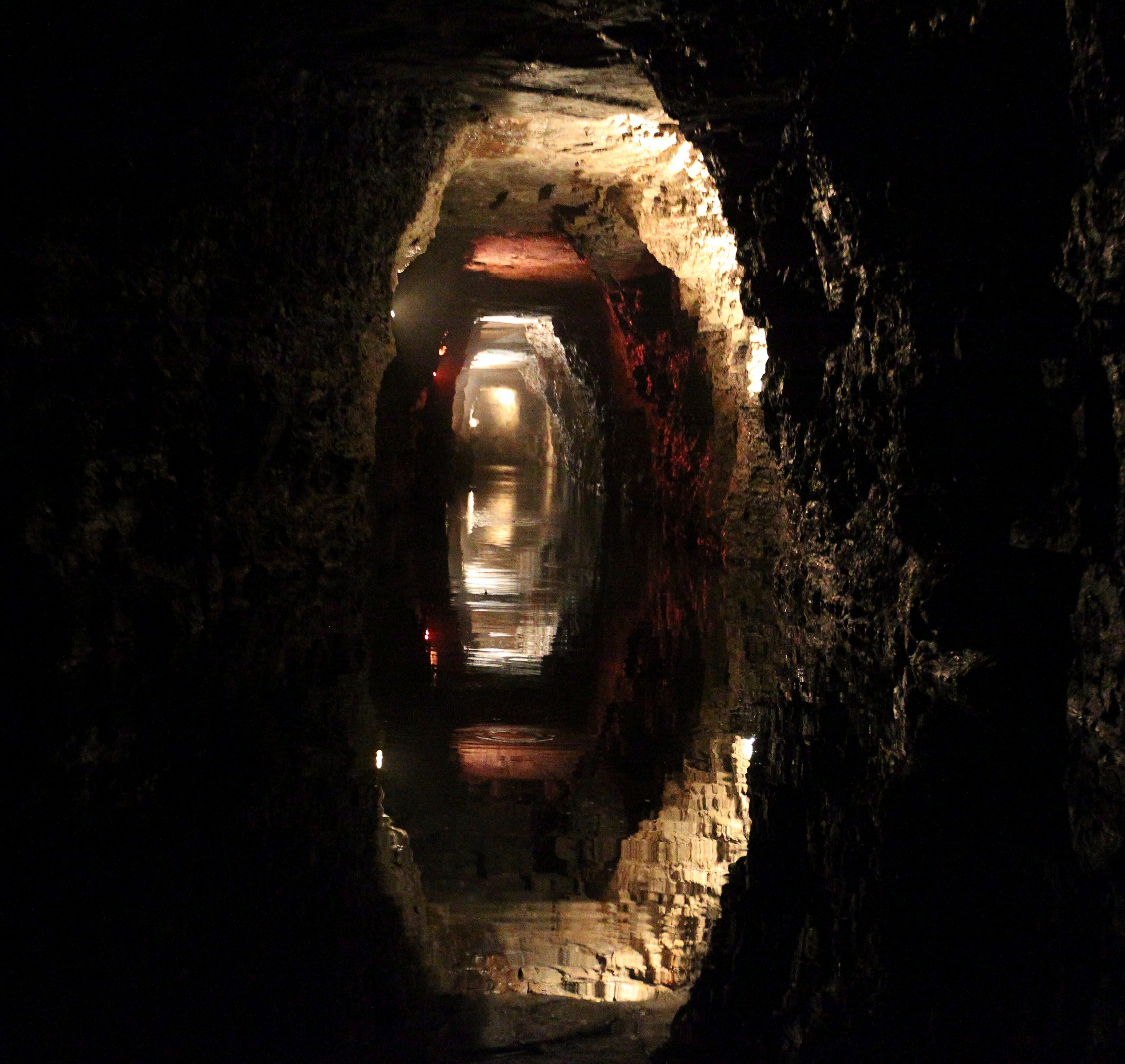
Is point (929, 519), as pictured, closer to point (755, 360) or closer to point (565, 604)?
point (565, 604)

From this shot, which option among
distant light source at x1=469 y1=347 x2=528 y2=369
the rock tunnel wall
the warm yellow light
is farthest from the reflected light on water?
the warm yellow light

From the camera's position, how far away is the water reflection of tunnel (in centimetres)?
266

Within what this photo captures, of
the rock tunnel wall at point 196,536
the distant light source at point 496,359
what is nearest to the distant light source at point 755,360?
the rock tunnel wall at point 196,536

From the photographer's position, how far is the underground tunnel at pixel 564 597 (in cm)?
211

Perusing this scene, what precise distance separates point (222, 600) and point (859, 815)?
3.99m

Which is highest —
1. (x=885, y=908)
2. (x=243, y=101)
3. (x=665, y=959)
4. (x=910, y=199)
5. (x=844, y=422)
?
(x=243, y=101)

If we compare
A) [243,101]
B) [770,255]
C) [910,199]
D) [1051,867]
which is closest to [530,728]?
[1051,867]

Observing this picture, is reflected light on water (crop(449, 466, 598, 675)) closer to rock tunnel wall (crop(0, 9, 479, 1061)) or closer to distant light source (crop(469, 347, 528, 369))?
rock tunnel wall (crop(0, 9, 479, 1061))

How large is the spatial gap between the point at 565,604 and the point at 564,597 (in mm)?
294

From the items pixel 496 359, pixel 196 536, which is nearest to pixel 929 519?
pixel 196 536

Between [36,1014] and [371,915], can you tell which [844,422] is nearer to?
[371,915]

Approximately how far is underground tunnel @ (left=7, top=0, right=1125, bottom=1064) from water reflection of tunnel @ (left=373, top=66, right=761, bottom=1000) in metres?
0.03

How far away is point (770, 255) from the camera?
573 centimetres

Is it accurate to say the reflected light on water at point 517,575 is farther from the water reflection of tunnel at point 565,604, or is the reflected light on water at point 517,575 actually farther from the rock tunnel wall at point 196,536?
the rock tunnel wall at point 196,536
